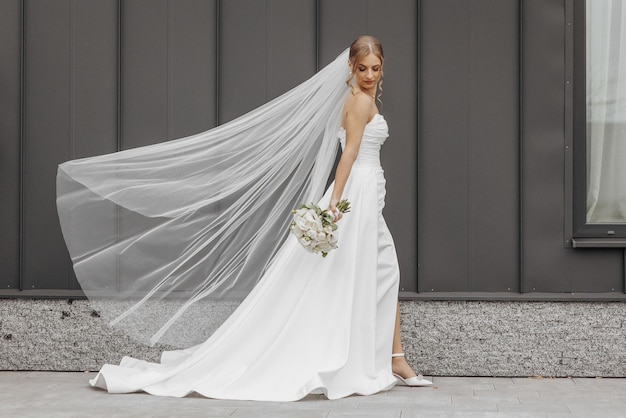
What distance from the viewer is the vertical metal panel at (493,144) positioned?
24.0ft

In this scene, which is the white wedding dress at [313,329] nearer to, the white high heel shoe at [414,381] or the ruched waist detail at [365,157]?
the ruched waist detail at [365,157]

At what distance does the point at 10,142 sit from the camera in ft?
24.9

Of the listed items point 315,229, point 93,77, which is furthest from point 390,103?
point 93,77

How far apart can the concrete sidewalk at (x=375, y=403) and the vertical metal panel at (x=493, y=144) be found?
2.95ft

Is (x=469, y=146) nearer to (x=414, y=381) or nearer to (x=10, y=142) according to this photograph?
Answer: (x=414, y=381)

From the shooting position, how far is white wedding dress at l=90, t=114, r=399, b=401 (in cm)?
637

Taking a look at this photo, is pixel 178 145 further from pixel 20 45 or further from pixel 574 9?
pixel 574 9

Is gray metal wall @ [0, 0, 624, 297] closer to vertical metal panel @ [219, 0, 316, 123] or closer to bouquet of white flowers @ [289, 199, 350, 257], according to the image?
vertical metal panel @ [219, 0, 316, 123]

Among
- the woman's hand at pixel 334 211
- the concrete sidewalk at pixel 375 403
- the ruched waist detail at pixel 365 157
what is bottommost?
the concrete sidewalk at pixel 375 403

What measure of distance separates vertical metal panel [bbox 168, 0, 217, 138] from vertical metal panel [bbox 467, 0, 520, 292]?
193 cm

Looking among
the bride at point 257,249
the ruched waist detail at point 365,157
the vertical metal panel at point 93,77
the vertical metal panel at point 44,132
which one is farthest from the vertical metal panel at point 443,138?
the vertical metal panel at point 44,132

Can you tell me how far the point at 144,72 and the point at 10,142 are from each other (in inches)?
45.3

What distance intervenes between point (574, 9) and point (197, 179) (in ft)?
9.83

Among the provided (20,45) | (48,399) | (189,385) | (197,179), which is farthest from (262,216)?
(20,45)
